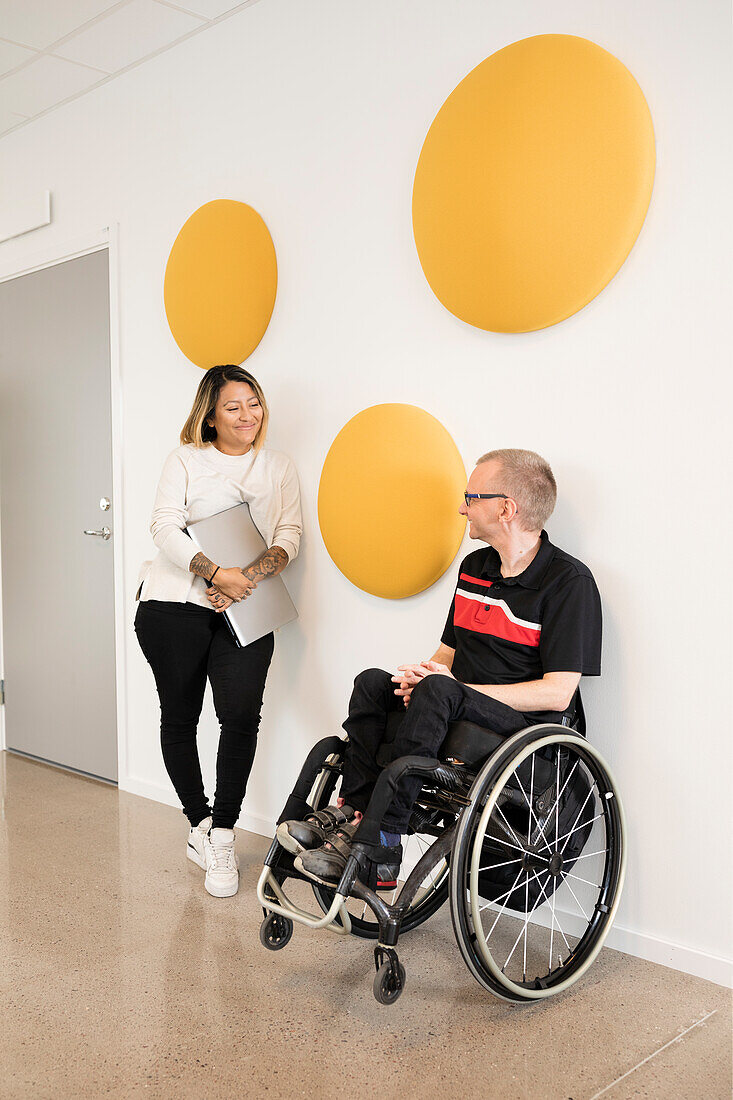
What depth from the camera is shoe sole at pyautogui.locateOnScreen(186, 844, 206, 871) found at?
293 cm

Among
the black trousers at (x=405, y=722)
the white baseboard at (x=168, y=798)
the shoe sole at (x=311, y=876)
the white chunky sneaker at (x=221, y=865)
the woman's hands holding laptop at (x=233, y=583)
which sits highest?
the woman's hands holding laptop at (x=233, y=583)

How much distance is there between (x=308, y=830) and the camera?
2.07m

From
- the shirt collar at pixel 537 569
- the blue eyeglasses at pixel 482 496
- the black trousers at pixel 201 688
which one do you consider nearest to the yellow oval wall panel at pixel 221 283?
the black trousers at pixel 201 688

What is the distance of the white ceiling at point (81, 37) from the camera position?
3158 millimetres

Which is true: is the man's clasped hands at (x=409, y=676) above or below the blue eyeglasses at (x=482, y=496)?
below

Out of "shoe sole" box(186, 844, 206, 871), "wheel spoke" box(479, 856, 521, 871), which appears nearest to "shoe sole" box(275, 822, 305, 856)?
"wheel spoke" box(479, 856, 521, 871)

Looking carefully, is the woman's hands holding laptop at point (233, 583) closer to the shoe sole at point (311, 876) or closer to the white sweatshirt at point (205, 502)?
the white sweatshirt at point (205, 502)

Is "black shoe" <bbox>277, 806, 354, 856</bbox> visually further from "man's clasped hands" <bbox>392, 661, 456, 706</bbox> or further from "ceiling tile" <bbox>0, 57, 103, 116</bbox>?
"ceiling tile" <bbox>0, 57, 103, 116</bbox>

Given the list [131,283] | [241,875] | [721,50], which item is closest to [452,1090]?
[241,875]

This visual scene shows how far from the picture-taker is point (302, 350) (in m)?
3.08

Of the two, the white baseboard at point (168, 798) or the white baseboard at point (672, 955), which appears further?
the white baseboard at point (168, 798)

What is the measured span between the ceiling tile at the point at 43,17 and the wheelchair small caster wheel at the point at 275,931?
2.88m

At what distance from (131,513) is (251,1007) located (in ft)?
6.87

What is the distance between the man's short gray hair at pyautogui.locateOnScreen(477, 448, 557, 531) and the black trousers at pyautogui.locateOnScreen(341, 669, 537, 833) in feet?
1.54
